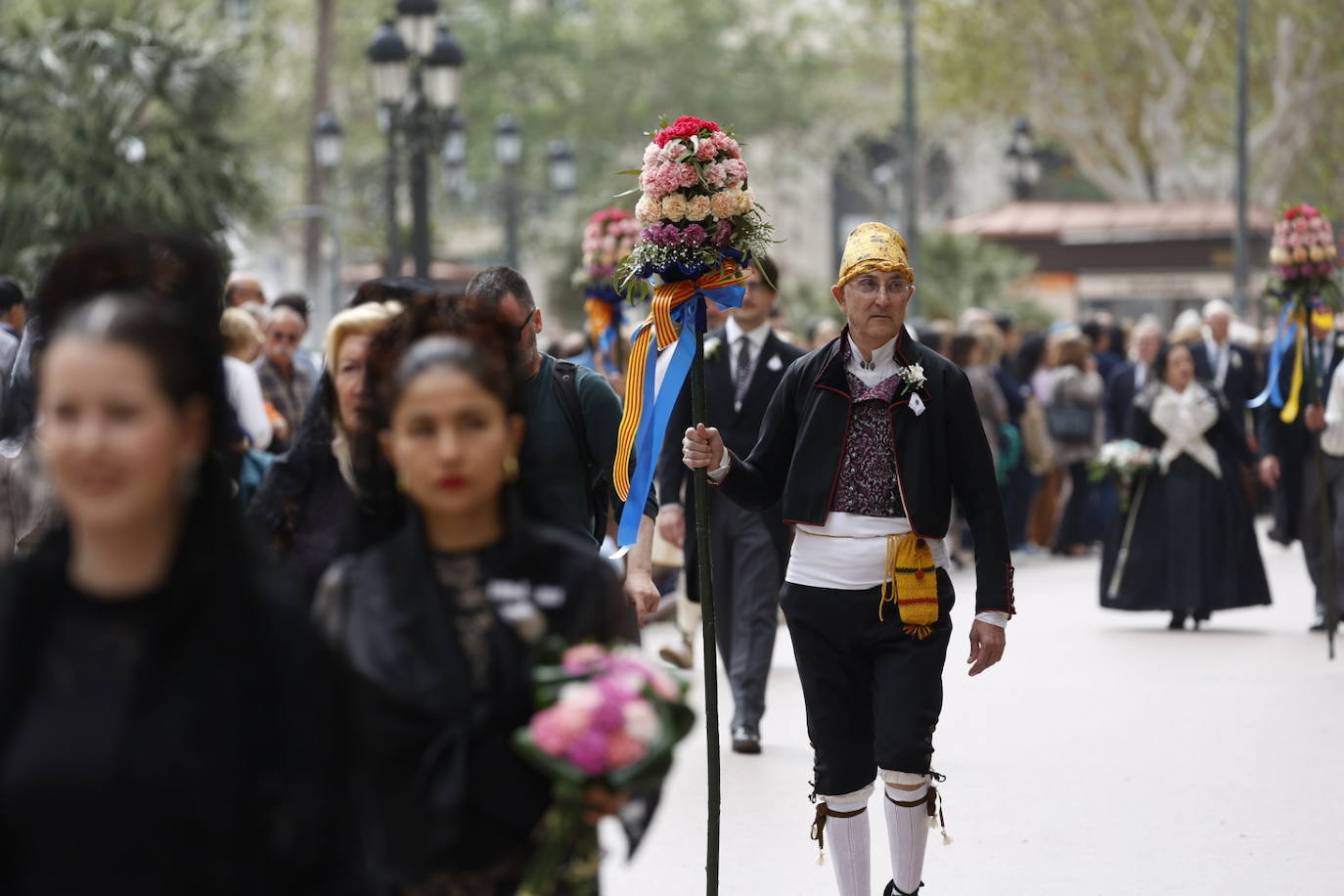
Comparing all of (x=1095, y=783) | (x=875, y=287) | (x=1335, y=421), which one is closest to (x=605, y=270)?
(x=1335, y=421)

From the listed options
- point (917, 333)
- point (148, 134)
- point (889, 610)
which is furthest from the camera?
point (148, 134)

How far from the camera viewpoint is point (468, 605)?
141 inches

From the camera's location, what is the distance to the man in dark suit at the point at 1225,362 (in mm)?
17578

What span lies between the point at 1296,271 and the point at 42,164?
1063 centimetres

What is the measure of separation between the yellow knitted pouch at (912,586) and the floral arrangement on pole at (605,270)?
22.6 ft

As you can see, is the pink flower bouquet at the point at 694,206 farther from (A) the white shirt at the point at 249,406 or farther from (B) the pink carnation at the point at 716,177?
(A) the white shirt at the point at 249,406

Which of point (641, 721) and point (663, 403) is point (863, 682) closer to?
point (663, 403)

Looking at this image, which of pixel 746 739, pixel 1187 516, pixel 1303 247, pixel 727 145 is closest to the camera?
pixel 727 145

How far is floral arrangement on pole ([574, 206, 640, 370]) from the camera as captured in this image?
13.2 meters

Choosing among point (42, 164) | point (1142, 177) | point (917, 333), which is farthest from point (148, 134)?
point (1142, 177)

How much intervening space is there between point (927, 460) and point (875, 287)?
0.54 m

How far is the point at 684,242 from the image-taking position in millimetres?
6609

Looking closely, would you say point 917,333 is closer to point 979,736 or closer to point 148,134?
point 148,134

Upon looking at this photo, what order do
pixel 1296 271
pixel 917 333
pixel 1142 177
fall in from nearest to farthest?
pixel 1296 271, pixel 917 333, pixel 1142 177
